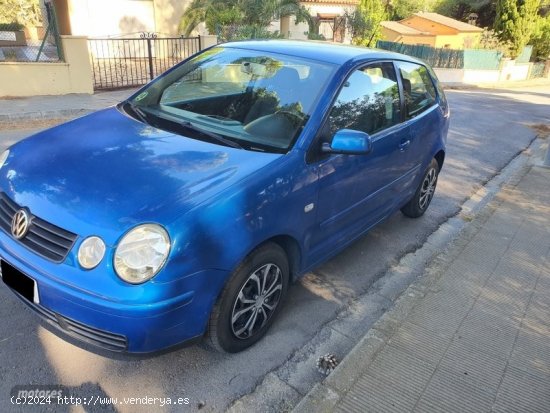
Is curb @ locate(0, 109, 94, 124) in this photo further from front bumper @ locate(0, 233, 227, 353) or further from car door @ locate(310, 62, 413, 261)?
car door @ locate(310, 62, 413, 261)

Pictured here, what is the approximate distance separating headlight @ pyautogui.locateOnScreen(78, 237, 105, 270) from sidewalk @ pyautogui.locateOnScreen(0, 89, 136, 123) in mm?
7178

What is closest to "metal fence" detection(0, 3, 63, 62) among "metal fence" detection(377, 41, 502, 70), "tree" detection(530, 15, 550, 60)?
"metal fence" detection(377, 41, 502, 70)

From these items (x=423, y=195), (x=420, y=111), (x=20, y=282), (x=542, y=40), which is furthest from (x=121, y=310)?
(x=542, y=40)

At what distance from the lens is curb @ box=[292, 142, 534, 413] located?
2377mm

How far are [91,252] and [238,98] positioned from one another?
1650 millimetres

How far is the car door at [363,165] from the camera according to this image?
3.08 m

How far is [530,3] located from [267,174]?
33.8 metres

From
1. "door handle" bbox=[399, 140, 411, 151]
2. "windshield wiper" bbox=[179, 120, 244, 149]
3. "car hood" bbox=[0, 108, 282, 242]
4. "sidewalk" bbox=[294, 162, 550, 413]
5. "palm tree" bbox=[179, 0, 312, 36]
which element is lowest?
"sidewalk" bbox=[294, 162, 550, 413]

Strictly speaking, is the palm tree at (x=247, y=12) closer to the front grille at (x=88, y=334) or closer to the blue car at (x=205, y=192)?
the blue car at (x=205, y=192)

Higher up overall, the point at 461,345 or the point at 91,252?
the point at 91,252

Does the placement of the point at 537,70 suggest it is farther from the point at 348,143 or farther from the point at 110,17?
the point at 348,143

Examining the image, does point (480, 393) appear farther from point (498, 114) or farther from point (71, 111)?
point (498, 114)

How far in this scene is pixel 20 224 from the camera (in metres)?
2.38

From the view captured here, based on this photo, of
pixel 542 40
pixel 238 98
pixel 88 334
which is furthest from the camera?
pixel 542 40
